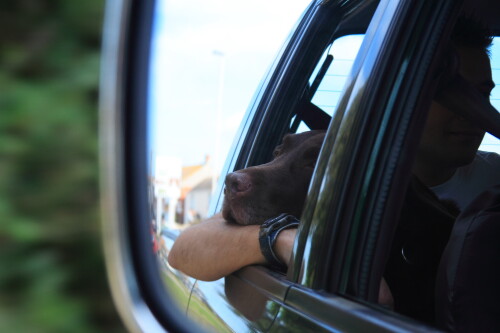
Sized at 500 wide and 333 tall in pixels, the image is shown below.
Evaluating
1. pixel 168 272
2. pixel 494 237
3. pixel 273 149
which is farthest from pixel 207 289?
pixel 494 237

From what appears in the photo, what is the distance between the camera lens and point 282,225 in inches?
79.1

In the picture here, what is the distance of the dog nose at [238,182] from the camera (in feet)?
7.57

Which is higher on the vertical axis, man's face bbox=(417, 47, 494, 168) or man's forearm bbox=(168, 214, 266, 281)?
man's face bbox=(417, 47, 494, 168)

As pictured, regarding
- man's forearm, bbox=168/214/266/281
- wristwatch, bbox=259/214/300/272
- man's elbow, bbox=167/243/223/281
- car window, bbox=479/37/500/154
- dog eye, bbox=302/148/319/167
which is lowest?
man's elbow, bbox=167/243/223/281

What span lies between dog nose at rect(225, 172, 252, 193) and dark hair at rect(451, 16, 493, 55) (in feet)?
2.61

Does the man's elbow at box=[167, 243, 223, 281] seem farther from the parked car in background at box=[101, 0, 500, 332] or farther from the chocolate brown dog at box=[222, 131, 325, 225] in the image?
the chocolate brown dog at box=[222, 131, 325, 225]

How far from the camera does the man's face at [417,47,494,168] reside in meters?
1.65

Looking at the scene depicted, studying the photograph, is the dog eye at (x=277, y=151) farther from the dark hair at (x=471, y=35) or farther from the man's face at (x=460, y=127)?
the dark hair at (x=471, y=35)

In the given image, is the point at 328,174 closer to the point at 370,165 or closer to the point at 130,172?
the point at 370,165

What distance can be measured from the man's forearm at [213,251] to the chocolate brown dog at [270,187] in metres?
0.10

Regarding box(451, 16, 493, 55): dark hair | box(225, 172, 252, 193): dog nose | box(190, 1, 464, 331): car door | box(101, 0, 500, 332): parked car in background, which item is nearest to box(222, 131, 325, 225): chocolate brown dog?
box(225, 172, 252, 193): dog nose

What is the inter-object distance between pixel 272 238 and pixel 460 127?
536mm

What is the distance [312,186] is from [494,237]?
0.47 metres

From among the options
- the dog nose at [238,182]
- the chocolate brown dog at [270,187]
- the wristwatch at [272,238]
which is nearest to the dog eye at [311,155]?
the chocolate brown dog at [270,187]
